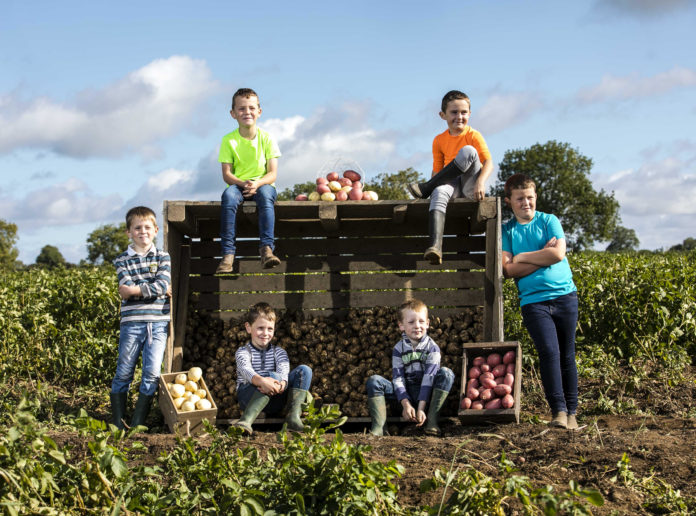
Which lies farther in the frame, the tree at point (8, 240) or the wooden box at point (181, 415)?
the tree at point (8, 240)

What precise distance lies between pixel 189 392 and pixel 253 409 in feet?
1.86

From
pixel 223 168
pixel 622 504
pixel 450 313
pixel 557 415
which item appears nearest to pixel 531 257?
pixel 557 415

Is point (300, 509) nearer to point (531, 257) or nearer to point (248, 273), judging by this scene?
→ point (531, 257)

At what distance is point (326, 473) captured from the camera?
3061 mm

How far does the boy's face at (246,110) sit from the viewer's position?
6.44 metres

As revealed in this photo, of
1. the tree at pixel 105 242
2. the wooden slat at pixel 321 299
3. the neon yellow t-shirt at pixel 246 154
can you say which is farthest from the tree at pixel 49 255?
the neon yellow t-shirt at pixel 246 154

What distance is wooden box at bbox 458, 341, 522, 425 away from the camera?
5574mm

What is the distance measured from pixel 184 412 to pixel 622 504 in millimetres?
3283

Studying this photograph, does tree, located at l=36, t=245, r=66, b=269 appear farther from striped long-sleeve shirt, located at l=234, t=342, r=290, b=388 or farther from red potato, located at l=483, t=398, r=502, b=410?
red potato, located at l=483, t=398, r=502, b=410

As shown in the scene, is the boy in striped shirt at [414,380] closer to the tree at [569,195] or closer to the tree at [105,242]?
the tree at [569,195]

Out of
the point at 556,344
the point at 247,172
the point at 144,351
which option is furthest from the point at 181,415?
the point at 556,344

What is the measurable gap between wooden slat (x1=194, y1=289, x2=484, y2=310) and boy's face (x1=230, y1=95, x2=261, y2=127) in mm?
1760

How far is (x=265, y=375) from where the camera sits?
6059 millimetres

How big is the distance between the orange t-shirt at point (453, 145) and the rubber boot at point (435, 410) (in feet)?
6.80
